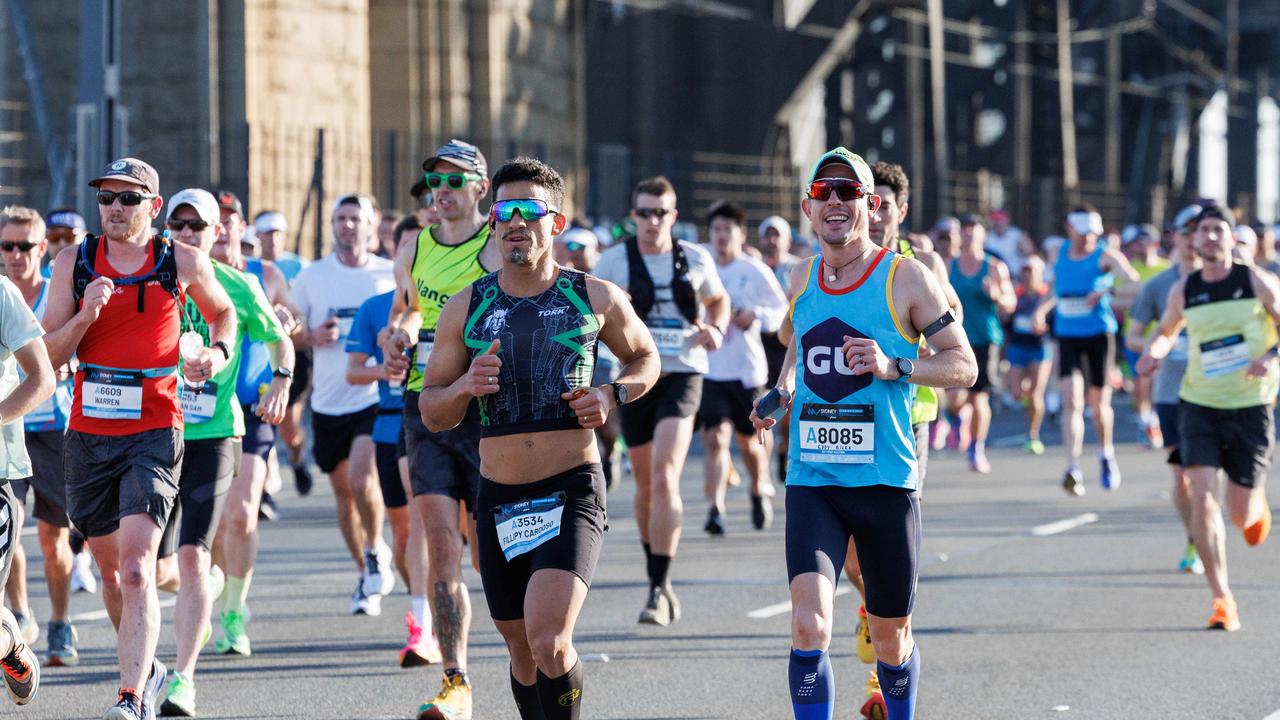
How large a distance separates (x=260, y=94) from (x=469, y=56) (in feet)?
12.4

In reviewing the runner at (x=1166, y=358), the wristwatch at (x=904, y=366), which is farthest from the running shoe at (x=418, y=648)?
the runner at (x=1166, y=358)

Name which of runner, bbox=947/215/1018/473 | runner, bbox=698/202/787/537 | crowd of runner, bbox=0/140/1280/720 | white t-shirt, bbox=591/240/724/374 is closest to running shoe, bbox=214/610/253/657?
crowd of runner, bbox=0/140/1280/720

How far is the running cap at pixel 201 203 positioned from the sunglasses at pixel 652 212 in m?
2.44

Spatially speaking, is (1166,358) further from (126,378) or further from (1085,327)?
(126,378)

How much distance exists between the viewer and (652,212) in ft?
32.2

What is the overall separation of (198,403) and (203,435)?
0.15 m

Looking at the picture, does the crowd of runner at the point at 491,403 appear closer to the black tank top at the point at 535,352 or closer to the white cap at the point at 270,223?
the black tank top at the point at 535,352

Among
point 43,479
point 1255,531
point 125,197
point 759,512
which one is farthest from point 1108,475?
point 125,197

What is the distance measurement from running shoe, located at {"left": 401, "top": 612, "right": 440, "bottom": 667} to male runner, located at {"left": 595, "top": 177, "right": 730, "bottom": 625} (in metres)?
1.69

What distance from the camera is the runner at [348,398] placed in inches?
386

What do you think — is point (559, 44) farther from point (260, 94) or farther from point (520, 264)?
point (520, 264)

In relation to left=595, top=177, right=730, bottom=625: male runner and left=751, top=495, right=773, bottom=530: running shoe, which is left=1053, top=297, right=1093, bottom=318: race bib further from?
left=595, top=177, right=730, bottom=625: male runner

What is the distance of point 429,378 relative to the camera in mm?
6094

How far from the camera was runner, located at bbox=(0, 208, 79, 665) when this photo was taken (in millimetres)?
8461
